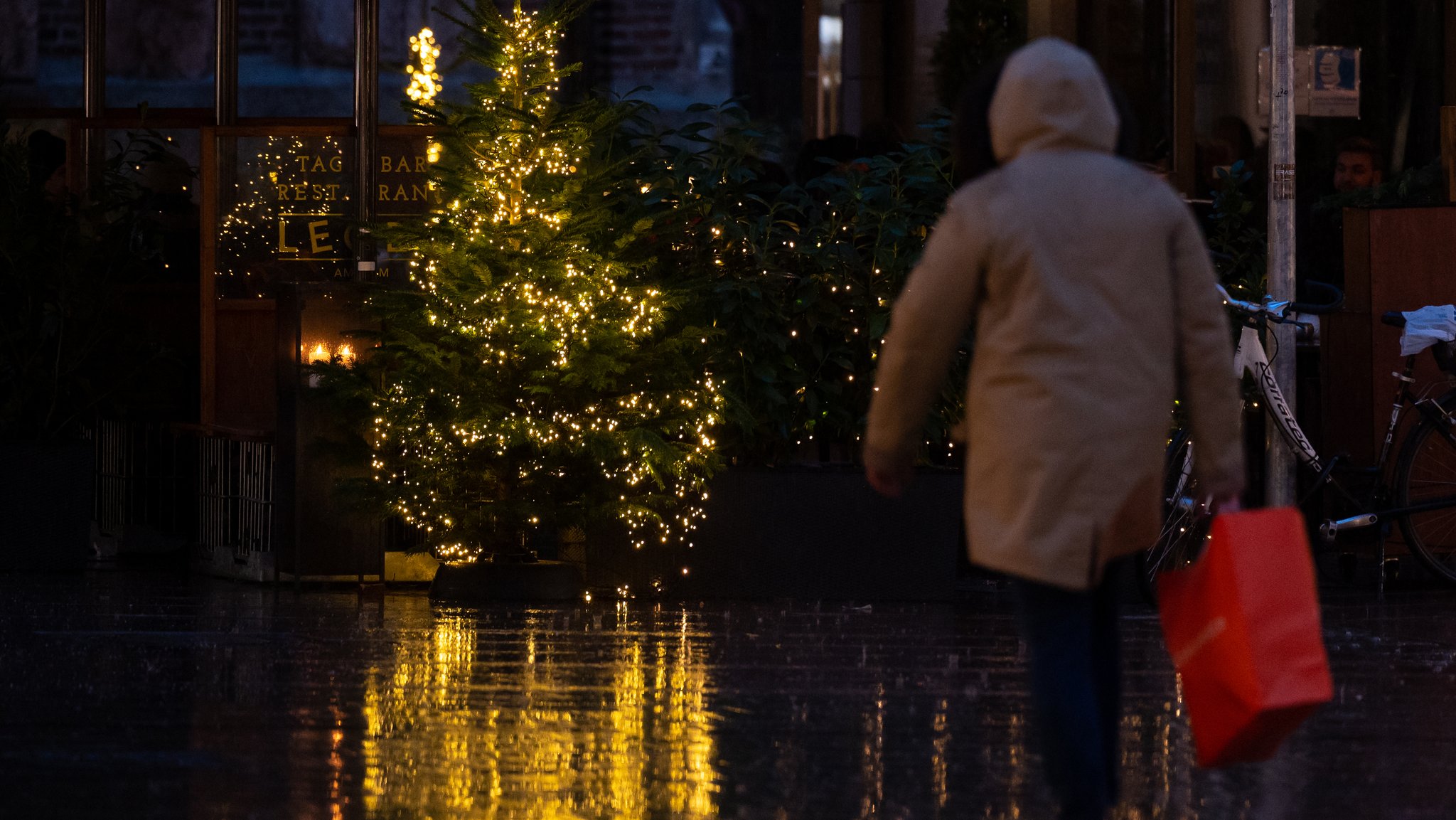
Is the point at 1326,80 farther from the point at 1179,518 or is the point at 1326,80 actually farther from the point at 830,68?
the point at 830,68

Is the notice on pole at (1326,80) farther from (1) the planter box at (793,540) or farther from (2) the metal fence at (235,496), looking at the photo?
(2) the metal fence at (235,496)

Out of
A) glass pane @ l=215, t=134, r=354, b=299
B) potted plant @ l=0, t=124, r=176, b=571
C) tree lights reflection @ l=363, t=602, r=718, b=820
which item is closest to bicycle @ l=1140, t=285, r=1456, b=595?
tree lights reflection @ l=363, t=602, r=718, b=820

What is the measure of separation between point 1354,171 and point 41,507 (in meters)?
7.36

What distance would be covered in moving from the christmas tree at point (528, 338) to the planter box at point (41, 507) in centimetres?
190

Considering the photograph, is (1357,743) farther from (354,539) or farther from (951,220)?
(354,539)

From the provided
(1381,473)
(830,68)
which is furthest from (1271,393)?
(830,68)

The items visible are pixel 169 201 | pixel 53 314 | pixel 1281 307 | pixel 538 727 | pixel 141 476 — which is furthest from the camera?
pixel 169 201

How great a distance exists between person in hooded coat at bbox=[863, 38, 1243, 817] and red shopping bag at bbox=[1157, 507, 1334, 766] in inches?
5.3

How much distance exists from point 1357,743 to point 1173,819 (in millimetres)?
1244

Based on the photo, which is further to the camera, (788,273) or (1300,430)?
(1300,430)

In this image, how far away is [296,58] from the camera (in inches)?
568

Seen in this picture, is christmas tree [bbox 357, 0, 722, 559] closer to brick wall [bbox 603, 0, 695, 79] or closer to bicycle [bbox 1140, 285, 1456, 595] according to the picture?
bicycle [bbox 1140, 285, 1456, 595]

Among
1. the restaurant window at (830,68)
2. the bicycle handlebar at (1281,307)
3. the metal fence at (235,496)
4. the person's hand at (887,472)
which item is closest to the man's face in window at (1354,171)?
the bicycle handlebar at (1281,307)

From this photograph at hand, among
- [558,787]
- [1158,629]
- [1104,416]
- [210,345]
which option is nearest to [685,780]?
[558,787]
